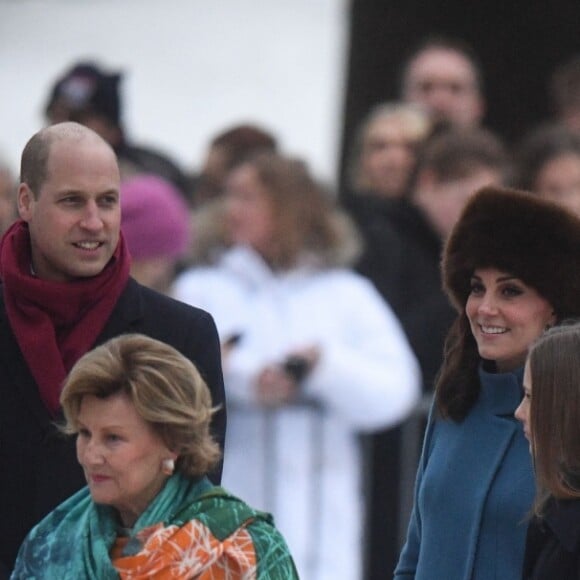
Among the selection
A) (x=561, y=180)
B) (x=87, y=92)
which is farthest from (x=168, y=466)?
(x=87, y=92)

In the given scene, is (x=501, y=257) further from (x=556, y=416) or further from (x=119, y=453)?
(x=119, y=453)

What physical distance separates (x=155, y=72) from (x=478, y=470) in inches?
275

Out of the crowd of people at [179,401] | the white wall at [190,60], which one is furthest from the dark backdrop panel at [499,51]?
the crowd of people at [179,401]

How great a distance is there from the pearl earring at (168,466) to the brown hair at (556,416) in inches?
31.2

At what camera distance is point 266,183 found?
7430mm

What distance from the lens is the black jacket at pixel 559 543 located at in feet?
14.5

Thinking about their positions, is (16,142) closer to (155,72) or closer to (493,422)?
(155,72)

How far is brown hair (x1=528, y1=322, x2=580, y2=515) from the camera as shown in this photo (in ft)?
14.5

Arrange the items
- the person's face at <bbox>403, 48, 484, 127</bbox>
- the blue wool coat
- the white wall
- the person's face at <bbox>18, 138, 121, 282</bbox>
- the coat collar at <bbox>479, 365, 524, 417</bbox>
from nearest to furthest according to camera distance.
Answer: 1. the blue wool coat
2. the coat collar at <bbox>479, 365, 524, 417</bbox>
3. the person's face at <bbox>18, 138, 121, 282</bbox>
4. the person's face at <bbox>403, 48, 484, 127</bbox>
5. the white wall

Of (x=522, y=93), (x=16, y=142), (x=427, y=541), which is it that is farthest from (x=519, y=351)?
(x=16, y=142)

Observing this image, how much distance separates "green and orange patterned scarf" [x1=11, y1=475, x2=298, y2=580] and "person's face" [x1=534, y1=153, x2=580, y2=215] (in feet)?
10.1

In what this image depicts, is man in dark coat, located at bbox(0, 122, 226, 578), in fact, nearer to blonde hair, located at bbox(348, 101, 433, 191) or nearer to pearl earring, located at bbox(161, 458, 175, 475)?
pearl earring, located at bbox(161, 458, 175, 475)

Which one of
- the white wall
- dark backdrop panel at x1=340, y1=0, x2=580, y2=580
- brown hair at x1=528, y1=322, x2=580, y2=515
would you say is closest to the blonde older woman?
brown hair at x1=528, y1=322, x2=580, y2=515

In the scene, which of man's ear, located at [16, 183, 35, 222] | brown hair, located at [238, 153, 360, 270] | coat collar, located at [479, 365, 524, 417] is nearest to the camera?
coat collar, located at [479, 365, 524, 417]
